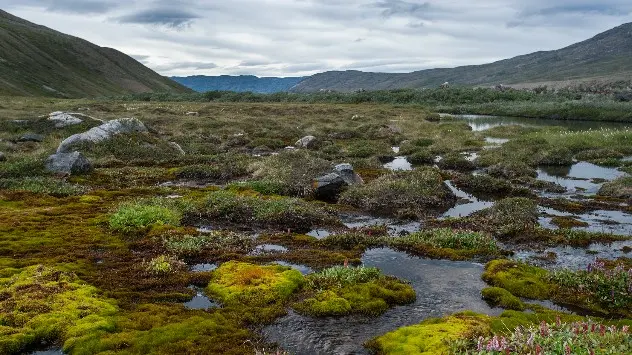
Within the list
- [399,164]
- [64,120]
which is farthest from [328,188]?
[64,120]

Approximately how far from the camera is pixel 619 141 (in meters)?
45.6

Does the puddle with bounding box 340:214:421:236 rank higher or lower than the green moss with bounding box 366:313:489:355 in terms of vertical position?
lower

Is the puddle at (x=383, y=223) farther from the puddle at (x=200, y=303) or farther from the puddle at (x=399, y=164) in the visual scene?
the puddle at (x=399, y=164)

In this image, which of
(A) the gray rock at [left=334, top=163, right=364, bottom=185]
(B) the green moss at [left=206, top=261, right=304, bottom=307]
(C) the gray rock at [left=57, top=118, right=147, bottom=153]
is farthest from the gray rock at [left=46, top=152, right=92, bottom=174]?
(B) the green moss at [left=206, top=261, right=304, bottom=307]

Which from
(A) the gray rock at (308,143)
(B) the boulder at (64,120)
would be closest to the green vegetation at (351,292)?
(A) the gray rock at (308,143)

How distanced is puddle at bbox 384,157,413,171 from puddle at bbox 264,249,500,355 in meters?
22.2

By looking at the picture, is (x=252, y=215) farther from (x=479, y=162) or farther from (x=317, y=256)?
(x=479, y=162)

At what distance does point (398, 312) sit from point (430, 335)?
83.0 inches

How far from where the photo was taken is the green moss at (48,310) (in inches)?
429

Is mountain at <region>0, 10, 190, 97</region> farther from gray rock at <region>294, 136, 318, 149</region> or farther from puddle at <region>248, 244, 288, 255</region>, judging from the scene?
puddle at <region>248, 244, 288, 255</region>

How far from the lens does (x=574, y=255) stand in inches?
683

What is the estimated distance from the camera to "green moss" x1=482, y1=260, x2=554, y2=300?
45.3 ft

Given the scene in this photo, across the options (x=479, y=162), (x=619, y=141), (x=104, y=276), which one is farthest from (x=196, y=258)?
(x=619, y=141)

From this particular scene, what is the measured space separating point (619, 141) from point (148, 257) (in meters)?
45.3
